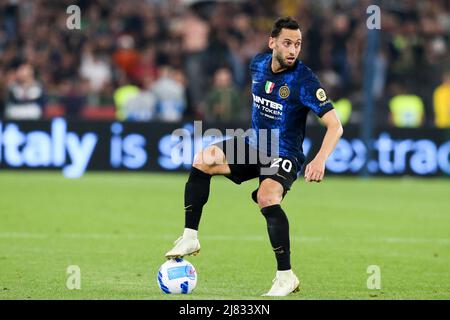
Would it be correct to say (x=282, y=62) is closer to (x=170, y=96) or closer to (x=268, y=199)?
(x=268, y=199)

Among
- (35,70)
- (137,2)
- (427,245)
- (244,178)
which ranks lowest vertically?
(427,245)

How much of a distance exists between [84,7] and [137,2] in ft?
4.92

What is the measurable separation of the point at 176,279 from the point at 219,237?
427 cm

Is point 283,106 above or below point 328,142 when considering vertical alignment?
above

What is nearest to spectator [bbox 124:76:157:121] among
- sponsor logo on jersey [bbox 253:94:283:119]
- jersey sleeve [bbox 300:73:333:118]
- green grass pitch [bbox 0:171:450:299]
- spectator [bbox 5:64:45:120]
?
spectator [bbox 5:64:45:120]

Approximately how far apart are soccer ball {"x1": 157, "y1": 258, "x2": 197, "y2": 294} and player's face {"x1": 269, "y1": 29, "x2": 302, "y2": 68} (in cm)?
Result: 176

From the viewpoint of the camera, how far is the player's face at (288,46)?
28.2 feet

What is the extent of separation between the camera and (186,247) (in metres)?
A: 8.73

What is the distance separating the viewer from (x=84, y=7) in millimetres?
23859

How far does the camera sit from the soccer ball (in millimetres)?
8461

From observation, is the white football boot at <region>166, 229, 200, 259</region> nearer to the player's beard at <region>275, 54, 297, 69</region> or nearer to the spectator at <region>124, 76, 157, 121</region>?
the player's beard at <region>275, 54, 297, 69</region>

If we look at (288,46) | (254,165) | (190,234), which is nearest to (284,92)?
(288,46)
